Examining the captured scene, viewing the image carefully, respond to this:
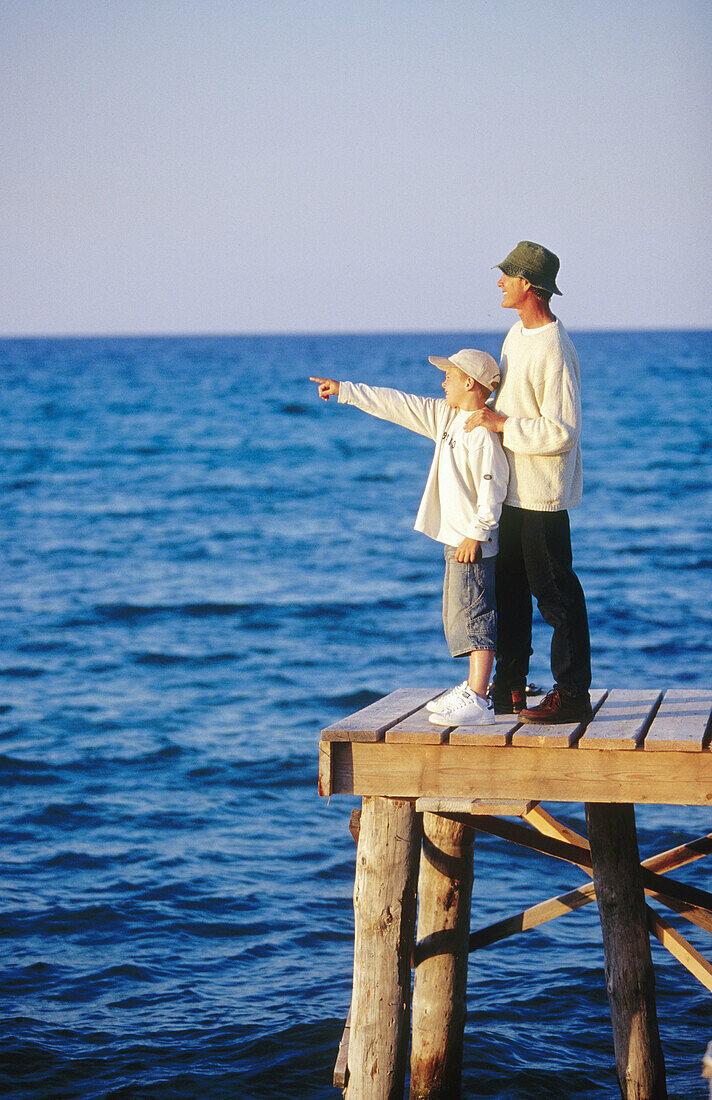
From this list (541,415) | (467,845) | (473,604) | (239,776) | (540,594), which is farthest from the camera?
(239,776)

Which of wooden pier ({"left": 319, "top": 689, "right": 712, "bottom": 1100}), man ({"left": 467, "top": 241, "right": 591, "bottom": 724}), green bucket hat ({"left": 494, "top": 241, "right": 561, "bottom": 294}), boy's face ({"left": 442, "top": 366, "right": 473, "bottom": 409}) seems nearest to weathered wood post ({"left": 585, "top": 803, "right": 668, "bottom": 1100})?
wooden pier ({"left": 319, "top": 689, "right": 712, "bottom": 1100})

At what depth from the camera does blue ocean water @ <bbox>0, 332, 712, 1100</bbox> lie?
23.5ft

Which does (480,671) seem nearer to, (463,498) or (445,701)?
(445,701)

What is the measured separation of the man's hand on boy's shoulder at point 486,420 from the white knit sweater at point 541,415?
0.12 ft

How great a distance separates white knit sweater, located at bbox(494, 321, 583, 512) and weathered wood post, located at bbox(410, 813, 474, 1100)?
59.9 inches

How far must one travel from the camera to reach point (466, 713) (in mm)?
5055

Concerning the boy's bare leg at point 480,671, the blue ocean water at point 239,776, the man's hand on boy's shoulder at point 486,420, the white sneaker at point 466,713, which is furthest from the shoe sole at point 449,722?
the blue ocean water at point 239,776

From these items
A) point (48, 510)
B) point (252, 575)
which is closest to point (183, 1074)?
point (252, 575)

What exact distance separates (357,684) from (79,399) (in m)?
52.1

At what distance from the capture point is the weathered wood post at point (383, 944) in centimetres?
517

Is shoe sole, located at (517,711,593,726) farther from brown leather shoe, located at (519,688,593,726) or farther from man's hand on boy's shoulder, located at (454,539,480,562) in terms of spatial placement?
man's hand on boy's shoulder, located at (454,539,480,562)

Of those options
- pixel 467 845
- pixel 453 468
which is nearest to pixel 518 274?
pixel 453 468

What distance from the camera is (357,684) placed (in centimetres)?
1548

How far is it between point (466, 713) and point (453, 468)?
936mm
